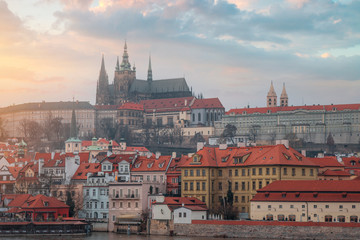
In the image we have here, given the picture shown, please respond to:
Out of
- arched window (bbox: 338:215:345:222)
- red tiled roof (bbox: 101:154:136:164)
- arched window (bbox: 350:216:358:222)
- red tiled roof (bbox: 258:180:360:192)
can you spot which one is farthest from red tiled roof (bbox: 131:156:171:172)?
arched window (bbox: 350:216:358:222)

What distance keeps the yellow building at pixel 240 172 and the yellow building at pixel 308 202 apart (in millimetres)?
4558

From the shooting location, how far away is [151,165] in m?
97.7

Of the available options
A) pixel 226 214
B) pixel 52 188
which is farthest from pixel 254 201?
pixel 52 188

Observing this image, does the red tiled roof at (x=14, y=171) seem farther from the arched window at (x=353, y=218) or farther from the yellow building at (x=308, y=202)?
the arched window at (x=353, y=218)

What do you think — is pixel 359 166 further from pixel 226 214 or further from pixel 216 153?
pixel 226 214

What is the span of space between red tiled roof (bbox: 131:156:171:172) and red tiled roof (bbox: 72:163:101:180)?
14.7 feet

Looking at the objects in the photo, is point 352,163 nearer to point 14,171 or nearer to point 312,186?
point 312,186

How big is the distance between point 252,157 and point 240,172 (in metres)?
1.94

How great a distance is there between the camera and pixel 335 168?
98.4 meters

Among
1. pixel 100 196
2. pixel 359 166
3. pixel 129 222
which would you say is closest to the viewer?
pixel 129 222

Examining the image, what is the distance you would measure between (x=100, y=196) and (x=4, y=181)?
17.9 m

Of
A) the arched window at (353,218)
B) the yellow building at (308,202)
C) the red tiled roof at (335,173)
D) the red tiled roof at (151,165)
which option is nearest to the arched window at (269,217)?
the yellow building at (308,202)

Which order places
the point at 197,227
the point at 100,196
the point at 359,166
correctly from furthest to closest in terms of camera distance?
the point at 359,166 < the point at 100,196 < the point at 197,227

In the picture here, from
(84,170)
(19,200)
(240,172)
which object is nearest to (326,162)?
(240,172)
